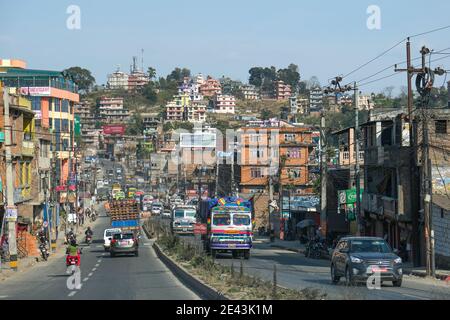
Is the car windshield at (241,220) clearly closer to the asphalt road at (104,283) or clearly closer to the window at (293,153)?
the asphalt road at (104,283)

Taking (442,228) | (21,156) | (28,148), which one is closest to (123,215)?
(28,148)

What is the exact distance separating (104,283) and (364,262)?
926 centimetres

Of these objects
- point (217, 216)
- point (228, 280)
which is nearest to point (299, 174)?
point (217, 216)

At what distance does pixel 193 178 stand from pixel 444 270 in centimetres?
11583

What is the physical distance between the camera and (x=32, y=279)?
1368 inches

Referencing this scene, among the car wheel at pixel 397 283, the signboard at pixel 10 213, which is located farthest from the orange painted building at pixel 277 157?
the car wheel at pixel 397 283

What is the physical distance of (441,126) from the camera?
49.3 meters

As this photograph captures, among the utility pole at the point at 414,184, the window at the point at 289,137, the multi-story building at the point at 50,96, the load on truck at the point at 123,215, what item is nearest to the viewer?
the utility pole at the point at 414,184

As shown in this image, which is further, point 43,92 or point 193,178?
point 193,178

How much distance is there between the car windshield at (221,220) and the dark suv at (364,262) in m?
16.3

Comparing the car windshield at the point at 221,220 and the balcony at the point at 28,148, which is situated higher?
the balcony at the point at 28,148

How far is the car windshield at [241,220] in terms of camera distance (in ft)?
151

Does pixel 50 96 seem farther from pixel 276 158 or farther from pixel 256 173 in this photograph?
pixel 276 158
